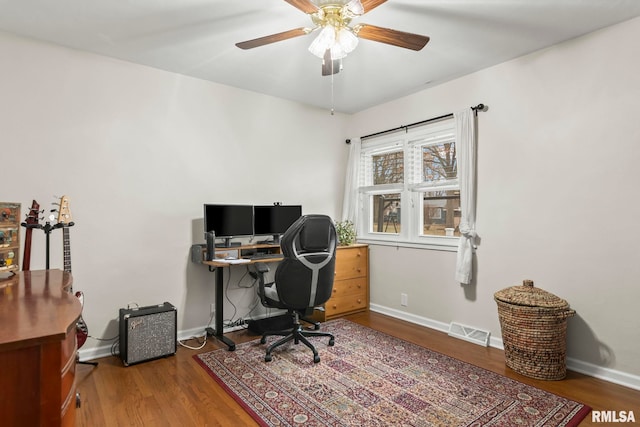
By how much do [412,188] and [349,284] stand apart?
1346 millimetres

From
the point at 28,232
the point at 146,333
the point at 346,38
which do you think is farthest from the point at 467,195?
the point at 28,232

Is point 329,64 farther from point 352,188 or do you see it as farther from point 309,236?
point 352,188

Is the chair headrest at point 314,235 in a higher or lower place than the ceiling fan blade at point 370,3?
lower

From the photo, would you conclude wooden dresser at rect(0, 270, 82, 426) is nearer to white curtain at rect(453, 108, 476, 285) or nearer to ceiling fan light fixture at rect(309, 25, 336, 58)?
ceiling fan light fixture at rect(309, 25, 336, 58)

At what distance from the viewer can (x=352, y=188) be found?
4.69 metres

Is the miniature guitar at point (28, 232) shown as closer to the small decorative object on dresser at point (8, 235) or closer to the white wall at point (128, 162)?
the small decorative object on dresser at point (8, 235)

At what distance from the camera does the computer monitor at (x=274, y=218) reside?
3.80m

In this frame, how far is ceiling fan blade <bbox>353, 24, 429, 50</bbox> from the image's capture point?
2.10 meters

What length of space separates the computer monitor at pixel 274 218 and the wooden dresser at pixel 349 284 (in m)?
0.67

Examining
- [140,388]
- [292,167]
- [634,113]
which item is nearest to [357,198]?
[292,167]

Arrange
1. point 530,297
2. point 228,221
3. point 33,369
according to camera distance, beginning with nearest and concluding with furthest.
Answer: point 33,369 < point 530,297 < point 228,221

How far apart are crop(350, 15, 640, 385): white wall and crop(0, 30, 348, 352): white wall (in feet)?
7.40

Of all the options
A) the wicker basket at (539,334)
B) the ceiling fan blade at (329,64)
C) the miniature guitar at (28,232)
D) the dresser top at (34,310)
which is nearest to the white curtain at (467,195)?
the wicker basket at (539,334)

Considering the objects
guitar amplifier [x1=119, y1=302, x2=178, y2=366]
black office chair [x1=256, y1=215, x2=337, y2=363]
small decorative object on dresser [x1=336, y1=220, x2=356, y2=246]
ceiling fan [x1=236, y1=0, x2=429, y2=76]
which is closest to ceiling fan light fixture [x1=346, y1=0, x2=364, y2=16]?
ceiling fan [x1=236, y1=0, x2=429, y2=76]
